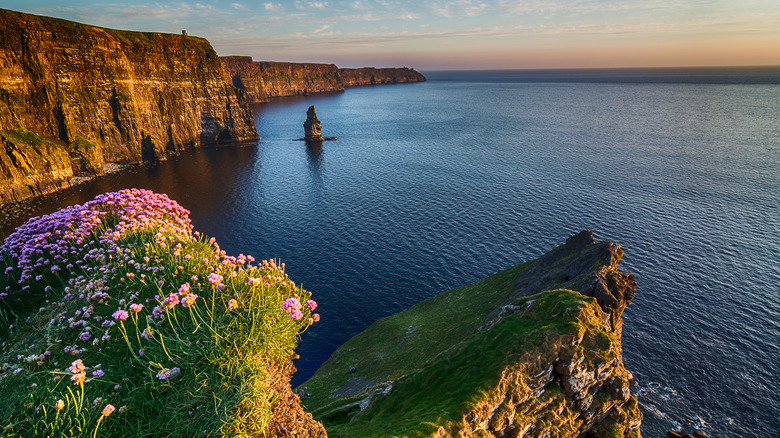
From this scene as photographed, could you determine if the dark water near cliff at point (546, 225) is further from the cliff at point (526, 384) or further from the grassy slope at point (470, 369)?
Result: the grassy slope at point (470, 369)

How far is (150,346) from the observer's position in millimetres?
11273

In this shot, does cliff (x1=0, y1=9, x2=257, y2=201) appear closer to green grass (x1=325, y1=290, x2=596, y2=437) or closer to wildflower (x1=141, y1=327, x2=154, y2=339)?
green grass (x1=325, y1=290, x2=596, y2=437)

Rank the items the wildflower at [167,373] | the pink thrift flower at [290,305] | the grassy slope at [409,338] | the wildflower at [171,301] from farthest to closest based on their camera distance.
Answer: the grassy slope at [409,338], the pink thrift flower at [290,305], the wildflower at [171,301], the wildflower at [167,373]

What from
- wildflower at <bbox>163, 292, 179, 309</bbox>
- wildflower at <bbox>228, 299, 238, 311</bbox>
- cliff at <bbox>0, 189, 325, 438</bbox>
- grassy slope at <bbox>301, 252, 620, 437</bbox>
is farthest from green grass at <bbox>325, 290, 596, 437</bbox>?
wildflower at <bbox>163, 292, 179, 309</bbox>

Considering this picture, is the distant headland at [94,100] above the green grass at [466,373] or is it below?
above

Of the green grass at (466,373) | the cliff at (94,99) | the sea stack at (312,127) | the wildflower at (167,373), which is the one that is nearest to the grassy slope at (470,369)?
the green grass at (466,373)

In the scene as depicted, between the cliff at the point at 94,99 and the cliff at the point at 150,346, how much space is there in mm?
91404

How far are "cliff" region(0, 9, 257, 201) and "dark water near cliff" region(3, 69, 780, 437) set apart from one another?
30.3ft

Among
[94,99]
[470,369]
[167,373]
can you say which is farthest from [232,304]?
[94,99]

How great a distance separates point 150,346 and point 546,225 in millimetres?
75825

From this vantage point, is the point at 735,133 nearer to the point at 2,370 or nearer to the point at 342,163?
the point at 342,163

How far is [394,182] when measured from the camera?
106 metres

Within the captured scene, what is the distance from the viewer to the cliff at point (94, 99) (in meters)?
85.9

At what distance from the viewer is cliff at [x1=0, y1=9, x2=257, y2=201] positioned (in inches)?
3381
